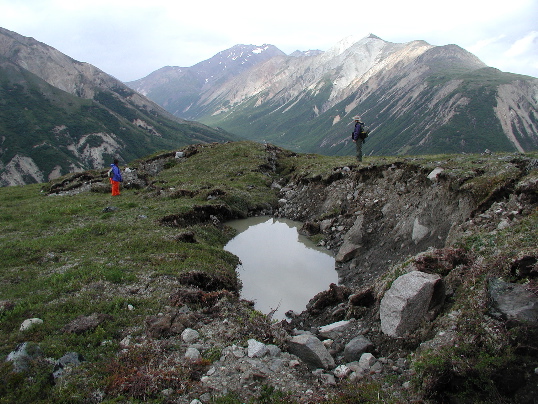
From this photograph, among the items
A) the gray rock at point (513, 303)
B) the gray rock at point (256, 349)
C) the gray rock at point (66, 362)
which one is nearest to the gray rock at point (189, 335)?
the gray rock at point (256, 349)

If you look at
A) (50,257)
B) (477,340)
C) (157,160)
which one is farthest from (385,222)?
(157,160)

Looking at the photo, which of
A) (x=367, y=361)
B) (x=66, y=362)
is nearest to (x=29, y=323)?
(x=66, y=362)

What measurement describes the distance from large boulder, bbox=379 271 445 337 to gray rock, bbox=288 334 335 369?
1.71m

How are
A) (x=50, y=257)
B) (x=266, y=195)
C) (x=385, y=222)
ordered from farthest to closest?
(x=266, y=195), (x=385, y=222), (x=50, y=257)

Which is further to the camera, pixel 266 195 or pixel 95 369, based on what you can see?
pixel 266 195

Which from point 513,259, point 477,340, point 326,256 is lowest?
point 326,256

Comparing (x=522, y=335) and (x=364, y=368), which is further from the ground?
(x=522, y=335)

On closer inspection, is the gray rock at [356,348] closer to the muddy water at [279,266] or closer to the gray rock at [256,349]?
the gray rock at [256,349]

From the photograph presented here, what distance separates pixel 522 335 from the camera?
246 inches

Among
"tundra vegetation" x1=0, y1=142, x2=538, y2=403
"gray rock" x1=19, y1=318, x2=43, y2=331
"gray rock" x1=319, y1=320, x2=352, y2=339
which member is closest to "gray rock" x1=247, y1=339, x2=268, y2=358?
"tundra vegetation" x1=0, y1=142, x2=538, y2=403

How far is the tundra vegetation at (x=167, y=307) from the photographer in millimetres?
6480

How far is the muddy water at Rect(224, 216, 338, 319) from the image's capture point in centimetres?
1441

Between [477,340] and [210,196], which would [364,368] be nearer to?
[477,340]

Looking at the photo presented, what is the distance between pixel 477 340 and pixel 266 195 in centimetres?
2469
